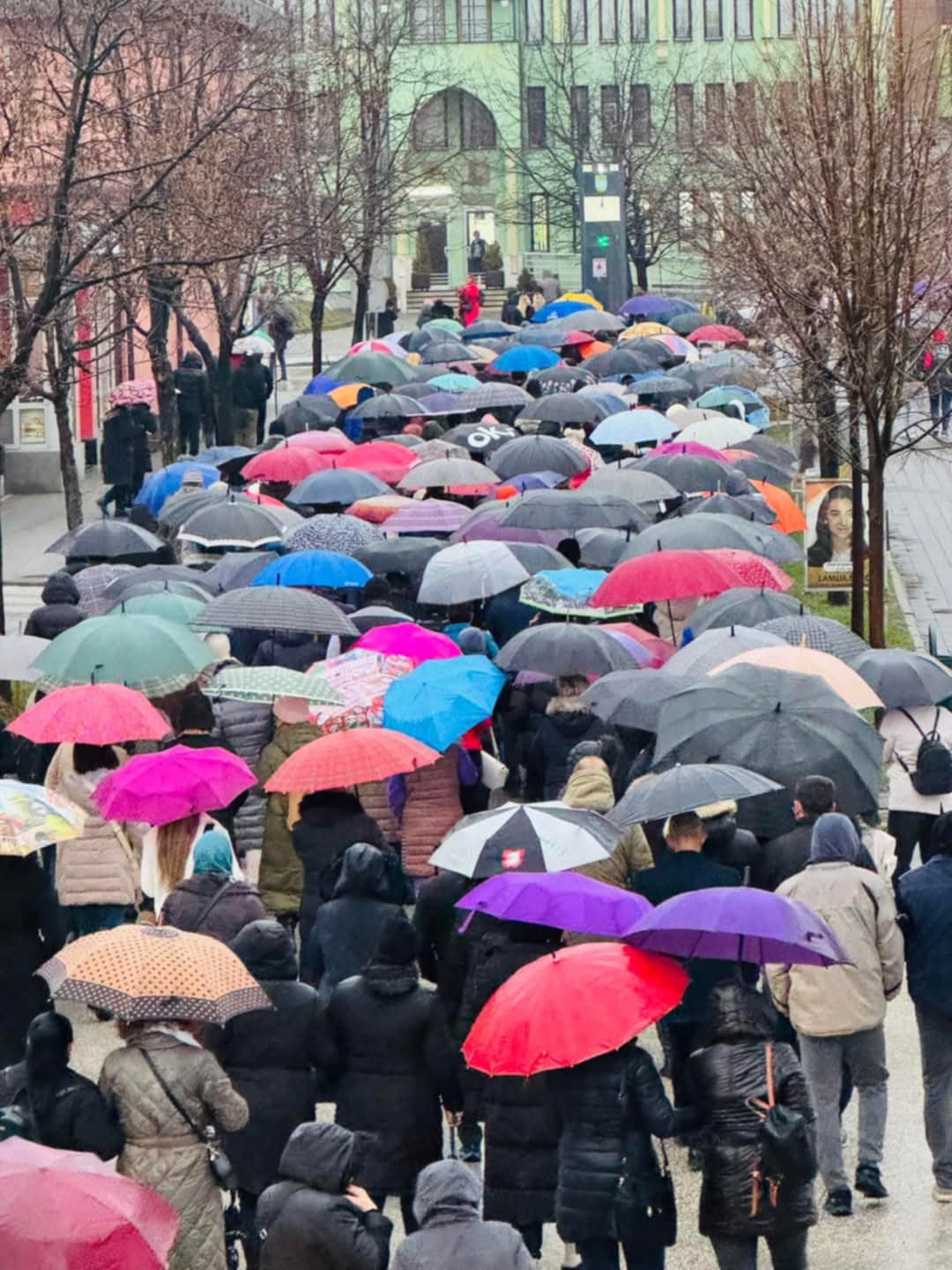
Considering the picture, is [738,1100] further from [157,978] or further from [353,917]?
[353,917]

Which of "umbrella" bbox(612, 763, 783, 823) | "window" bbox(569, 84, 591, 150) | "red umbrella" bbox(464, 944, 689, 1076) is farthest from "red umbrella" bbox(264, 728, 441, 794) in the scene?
"window" bbox(569, 84, 591, 150)

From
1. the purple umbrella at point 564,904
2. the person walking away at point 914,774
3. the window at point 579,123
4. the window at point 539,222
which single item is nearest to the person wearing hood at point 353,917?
the purple umbrella at point 564,904

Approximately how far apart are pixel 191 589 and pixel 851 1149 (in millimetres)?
7255

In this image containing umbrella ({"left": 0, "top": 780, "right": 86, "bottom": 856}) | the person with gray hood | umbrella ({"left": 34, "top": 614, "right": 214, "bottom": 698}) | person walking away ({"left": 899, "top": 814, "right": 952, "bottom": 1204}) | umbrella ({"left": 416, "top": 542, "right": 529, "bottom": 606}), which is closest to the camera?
the person with gray hood

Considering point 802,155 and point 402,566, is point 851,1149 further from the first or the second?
point 802,155

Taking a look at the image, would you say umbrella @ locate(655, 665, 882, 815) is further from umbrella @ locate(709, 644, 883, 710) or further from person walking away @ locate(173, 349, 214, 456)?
person walking away @ locate(173, 349, 214, 456)

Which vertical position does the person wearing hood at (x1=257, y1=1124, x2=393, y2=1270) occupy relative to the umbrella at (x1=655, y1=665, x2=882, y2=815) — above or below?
Result: below

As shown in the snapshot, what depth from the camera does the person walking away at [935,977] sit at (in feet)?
30.8

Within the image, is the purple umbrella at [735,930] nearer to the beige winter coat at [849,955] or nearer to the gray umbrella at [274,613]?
the beige winter coat at [849,955]

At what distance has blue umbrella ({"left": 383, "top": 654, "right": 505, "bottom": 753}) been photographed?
12.6 metres

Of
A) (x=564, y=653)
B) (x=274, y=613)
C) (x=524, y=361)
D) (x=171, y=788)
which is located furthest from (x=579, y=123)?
(x=171, y=788)

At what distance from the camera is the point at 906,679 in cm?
1290

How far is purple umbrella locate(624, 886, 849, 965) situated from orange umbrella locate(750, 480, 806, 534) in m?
12.6

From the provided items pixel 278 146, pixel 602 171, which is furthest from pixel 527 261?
pixel 278 146
